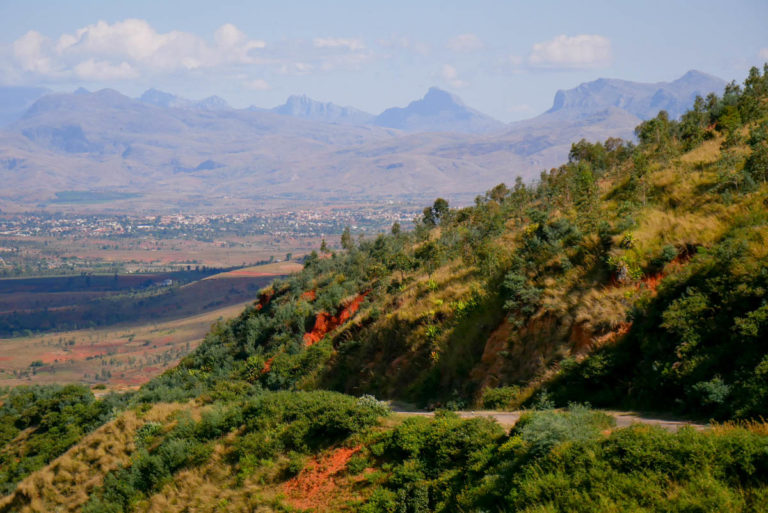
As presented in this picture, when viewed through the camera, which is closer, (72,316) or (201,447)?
(201,447)

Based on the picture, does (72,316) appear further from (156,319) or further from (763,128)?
(763,128)

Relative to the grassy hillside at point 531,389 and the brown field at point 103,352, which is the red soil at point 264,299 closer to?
the grassy hillside at point 531,389

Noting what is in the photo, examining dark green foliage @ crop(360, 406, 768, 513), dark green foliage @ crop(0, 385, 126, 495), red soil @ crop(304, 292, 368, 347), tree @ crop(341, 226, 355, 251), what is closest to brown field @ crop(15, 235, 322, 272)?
tree @ crop(341, 226, 355, 251)

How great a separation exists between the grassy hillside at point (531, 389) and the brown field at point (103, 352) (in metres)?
55.9

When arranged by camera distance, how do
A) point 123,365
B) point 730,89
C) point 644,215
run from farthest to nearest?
point 123,365, point 730,89, point 644,215

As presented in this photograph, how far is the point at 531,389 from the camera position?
33.2 ft

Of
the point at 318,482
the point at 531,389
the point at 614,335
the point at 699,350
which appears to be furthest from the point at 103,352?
the point at 699,350

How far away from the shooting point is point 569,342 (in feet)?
34.2

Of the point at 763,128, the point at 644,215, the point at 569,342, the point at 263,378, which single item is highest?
the point at 763,128

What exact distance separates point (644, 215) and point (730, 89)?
15553 millimetres

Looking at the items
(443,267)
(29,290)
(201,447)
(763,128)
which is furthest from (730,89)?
(29,290)

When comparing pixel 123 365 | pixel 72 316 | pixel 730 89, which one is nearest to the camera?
pixel 730 89

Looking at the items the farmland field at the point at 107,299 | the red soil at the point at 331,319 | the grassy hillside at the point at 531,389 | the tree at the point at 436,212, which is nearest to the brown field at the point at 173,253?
the farmland field at the point at 107,299

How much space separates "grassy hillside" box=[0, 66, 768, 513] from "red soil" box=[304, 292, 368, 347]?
143 inches
